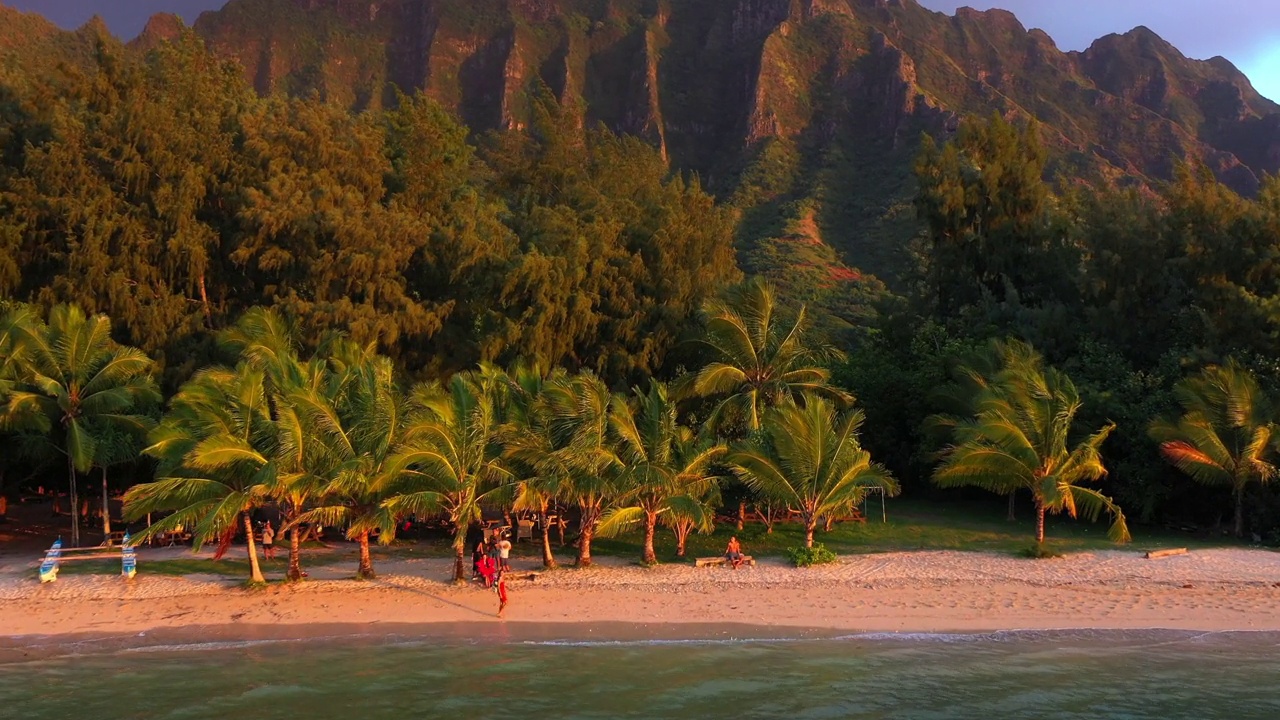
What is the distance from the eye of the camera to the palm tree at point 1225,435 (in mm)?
22406

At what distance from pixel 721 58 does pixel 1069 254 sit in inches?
4271

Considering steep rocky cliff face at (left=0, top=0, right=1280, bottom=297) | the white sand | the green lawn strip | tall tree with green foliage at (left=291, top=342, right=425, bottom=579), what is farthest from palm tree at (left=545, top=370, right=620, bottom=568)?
steep rocky cliff face at (left=0, top=0, right=1280, bottom=297)

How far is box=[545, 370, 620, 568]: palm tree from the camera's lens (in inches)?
772

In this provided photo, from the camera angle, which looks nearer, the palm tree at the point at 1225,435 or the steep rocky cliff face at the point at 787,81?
the palm tree at the point at 1225,435

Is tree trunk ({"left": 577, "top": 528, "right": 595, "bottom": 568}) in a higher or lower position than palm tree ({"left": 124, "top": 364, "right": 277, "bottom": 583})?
lower

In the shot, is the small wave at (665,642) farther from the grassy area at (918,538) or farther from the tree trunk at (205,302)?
the tree trunk at (205,302)

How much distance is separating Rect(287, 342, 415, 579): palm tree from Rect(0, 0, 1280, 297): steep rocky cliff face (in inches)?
2222

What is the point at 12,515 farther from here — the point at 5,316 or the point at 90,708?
the point at 90,708

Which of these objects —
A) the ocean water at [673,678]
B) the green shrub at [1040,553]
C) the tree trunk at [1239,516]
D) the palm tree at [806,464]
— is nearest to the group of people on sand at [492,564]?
the ocean water at [673,678]

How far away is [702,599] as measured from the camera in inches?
733

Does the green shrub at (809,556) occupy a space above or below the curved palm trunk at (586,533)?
below

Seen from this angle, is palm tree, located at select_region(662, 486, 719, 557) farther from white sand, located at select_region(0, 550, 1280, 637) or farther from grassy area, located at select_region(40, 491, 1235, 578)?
white sand, located at select_region(0, 550, 1280, 637)

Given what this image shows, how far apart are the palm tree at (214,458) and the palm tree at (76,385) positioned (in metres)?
4.50

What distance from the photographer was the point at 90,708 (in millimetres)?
13766
